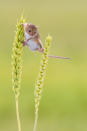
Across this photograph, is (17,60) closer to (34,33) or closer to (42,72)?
(42,72)

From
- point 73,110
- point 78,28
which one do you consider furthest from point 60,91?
point 78,28

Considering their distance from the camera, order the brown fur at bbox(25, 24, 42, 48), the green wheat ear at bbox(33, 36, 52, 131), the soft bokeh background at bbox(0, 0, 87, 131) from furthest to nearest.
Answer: the soft bokeh background at bbox(0, 0, 87, 131)
the brown fur at bbox(25, 24, 42, 48)
the green wheat ear at bbox(33, 36, 52, 131)

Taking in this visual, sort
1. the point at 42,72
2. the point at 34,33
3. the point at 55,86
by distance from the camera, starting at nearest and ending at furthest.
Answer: the point at 42,72 < the point at 34,33 < the point at 55,86

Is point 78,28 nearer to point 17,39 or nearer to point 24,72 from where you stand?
point 24,72

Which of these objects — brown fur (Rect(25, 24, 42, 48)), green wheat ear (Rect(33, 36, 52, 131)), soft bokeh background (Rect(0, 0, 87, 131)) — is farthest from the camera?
soft bokeh background (Rect(0, 0, 87, 131))

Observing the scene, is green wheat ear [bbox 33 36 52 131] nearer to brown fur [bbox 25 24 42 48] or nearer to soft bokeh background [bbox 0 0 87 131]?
brown fur [bbox 25 24 42 48]

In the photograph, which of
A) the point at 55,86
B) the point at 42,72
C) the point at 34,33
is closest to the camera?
the point at 42,72

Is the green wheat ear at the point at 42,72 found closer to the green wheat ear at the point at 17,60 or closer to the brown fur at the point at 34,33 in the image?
the green wheat ear at the point at 17,60

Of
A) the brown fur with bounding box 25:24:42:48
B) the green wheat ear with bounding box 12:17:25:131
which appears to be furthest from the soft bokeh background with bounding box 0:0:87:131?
the green wheat ear with bounding box 12:17:25:131

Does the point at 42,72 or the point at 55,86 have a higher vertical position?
the point at 42,72

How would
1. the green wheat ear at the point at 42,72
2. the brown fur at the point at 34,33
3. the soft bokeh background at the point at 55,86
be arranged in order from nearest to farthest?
the green wheat ear at the point at 42,72, the brown fur at the point at 34,33, the soft bokeh background at the point at 55,86

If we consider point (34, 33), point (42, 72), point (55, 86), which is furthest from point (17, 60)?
point (55, 86)

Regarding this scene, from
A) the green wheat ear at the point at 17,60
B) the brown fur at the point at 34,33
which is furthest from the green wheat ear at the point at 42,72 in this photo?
the brown fur at the point at 34,33
